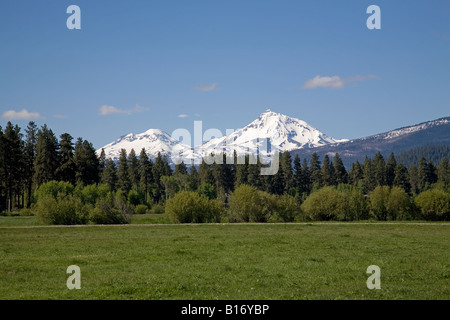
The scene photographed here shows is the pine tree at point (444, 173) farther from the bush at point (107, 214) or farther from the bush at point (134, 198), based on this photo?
the bush at point (107, 214)

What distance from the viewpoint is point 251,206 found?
56906 millimetres

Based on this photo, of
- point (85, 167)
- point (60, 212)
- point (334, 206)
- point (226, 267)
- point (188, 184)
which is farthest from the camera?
point (188, 184)

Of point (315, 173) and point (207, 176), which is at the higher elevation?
point (315, 173)

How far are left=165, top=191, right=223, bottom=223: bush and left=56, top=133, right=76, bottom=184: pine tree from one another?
41.1 meters

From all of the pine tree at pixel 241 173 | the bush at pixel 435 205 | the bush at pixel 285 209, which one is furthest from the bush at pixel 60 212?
the pine tree at pixel 241 173

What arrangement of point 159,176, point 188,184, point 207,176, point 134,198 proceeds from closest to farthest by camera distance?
point 134,198, point 188,184, point 159,176, point 207,176

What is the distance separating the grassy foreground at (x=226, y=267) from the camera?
15695 millimetres

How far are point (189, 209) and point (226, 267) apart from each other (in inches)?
1341

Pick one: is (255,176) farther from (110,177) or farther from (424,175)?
(424,175)

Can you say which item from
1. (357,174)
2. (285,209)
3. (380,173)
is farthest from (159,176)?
(285,209)

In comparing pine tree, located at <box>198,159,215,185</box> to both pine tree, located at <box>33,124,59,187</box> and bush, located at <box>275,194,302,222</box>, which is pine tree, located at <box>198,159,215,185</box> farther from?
bush, located at <box>275,194,302,222</box>

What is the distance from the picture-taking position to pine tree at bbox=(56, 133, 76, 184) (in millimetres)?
89375

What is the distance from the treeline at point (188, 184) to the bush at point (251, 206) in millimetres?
117

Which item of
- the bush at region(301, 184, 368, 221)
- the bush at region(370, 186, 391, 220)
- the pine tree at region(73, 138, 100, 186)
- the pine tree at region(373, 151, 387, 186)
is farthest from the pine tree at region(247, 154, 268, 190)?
the bush at region(301, 184, 368, 221)
